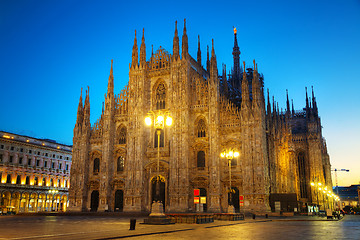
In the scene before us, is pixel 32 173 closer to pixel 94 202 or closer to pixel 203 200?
pixel 94 202

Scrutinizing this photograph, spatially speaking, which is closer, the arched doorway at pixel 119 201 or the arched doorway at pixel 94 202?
the arched doorway at pixel 119 201

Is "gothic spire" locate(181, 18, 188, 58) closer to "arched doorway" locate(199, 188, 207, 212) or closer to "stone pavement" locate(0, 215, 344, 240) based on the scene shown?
"arched doorway" locate(199, 188, 207, 212)

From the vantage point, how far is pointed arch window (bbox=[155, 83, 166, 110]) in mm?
52531

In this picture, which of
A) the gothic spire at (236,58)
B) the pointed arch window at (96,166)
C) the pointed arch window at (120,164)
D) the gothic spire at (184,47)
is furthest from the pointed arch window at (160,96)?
the gothic spire at (236,58)

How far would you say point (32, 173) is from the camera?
74.8 metres

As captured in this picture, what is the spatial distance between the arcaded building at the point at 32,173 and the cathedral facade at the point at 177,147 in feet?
76.2

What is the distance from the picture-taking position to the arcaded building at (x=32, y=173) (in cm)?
6912

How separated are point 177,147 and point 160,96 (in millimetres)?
9422

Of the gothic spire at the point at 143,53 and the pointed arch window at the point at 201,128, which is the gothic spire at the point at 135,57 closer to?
the gothic spire at the point at 143,53

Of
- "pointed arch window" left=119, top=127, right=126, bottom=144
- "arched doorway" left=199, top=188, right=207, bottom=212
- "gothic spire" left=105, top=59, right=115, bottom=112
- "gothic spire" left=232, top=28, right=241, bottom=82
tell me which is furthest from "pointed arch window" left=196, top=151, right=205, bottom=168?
"gothic spire" left=232, top=28, right=241, bottom=82

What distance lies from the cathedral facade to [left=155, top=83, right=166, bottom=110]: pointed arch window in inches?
6.2

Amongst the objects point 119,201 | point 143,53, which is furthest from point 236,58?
point 119,201

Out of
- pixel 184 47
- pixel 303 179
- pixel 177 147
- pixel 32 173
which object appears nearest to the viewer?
pixel 177 147

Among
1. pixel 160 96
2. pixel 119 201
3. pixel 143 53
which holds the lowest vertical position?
pixel 119 201
